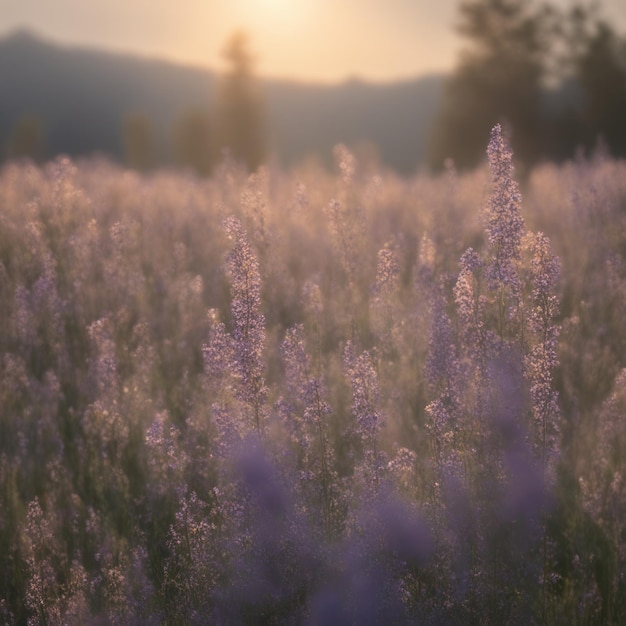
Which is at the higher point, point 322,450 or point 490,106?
point 490,106

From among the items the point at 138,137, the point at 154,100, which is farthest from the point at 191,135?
the point at 154,100

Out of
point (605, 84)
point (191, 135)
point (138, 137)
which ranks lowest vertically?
point (138, 137)

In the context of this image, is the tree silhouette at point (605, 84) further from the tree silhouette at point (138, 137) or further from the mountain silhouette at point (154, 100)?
the mountain silhouette at point (154, 100)

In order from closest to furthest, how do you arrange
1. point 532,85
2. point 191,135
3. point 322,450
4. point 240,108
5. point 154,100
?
1. point 322,450
2. point 532,85
3. point 240,108
4. point 191,135
5. point 154,100

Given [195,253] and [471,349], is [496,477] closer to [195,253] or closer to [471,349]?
[471,349]

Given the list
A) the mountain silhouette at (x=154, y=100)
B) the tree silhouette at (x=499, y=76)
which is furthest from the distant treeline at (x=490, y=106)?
the mountain silhouette at (x=154, y=100)

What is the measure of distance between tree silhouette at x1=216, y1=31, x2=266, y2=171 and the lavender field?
34217mm

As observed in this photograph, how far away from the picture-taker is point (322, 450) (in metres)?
2.61

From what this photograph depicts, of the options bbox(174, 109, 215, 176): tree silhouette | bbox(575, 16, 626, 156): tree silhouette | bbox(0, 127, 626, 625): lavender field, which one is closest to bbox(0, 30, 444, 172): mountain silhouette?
bbox(174, 109, 215, 176): tree silhouette

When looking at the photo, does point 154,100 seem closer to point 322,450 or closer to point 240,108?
point 240,108

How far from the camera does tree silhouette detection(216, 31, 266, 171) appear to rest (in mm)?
38062

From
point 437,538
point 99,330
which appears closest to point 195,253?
point 99,330

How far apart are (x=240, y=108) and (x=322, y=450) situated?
1473 inches

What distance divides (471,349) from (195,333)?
2083 mm
